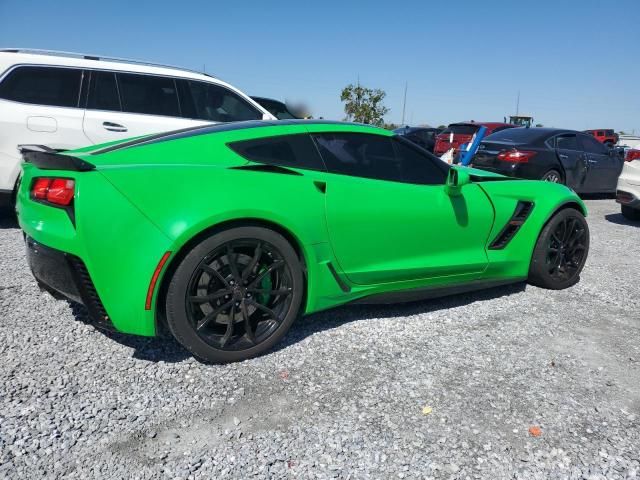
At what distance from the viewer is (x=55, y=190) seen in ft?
8.27

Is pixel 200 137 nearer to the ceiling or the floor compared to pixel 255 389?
nearer to the ceiling

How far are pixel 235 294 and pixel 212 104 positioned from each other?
3.89 metres

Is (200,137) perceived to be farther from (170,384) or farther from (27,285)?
(27,285)

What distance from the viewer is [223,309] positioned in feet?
8.86

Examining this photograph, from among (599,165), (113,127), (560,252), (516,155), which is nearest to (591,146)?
(599,165)

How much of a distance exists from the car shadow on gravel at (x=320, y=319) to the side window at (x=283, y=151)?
3.46ft

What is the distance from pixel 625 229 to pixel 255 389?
6.67 m

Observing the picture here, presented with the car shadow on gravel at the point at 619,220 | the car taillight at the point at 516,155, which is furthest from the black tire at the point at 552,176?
the car shadow on gravel at the point at 619,220

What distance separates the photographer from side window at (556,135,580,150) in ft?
29.2

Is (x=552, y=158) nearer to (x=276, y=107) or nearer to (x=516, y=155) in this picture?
(x=516, y=155)

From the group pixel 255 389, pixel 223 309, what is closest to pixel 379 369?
pixel 255 389

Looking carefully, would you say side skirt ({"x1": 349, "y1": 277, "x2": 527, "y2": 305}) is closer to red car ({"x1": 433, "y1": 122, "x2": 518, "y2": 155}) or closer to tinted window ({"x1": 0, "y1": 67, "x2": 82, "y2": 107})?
tinted window ({"x1": 0, "y1": 67, "x2": 82, "y2": 107})

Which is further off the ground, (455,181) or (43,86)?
(43,86)

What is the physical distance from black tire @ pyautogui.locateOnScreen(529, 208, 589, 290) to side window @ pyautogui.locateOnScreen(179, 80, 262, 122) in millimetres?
3542
